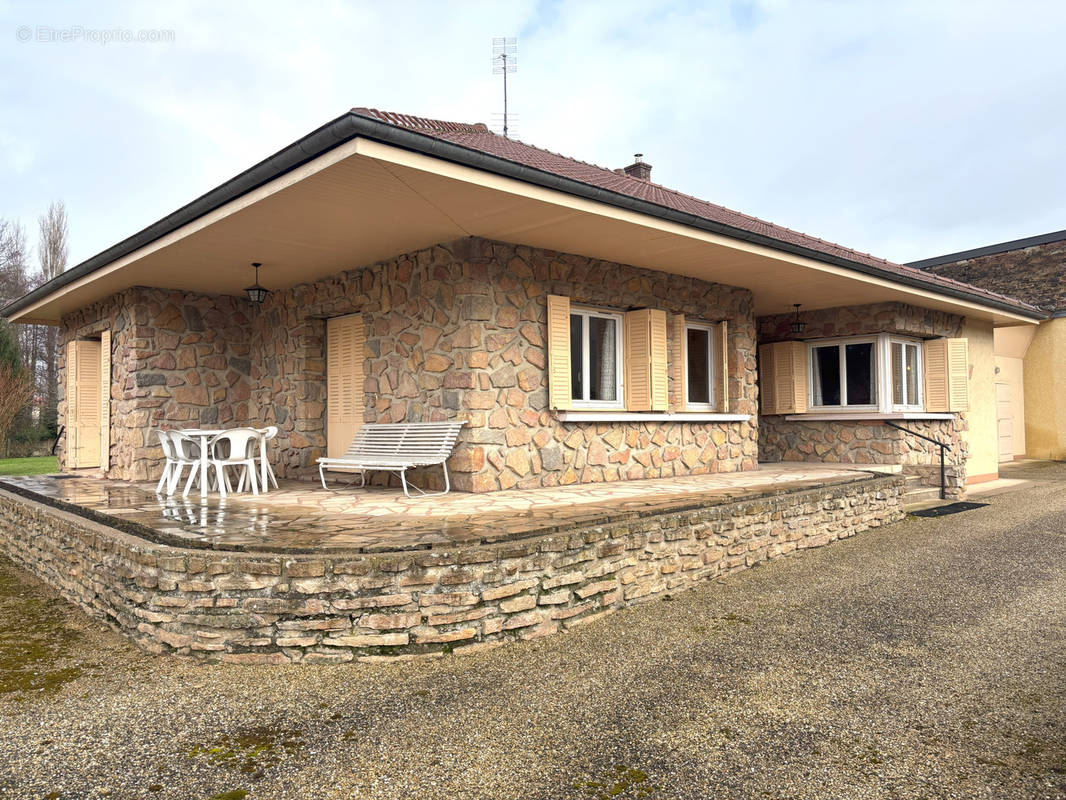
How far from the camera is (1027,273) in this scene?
54.1 ft

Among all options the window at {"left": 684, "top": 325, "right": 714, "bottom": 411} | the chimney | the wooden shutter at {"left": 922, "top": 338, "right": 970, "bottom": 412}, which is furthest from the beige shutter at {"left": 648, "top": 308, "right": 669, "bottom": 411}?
the wooden shutter at {"left": 922, "top": 338, "right": 970, "bottom": 412}

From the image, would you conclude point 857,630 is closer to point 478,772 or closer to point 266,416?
point 478,772

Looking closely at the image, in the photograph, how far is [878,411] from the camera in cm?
1059

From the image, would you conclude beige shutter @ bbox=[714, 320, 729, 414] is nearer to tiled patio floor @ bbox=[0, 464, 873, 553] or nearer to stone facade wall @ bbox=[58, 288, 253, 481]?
tiled patio floor @ bbox=[0, 464, 873, 553]

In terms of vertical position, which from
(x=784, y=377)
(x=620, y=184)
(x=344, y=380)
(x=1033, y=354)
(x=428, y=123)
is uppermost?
(x=428, y=123)

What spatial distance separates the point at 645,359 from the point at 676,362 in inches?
34.4

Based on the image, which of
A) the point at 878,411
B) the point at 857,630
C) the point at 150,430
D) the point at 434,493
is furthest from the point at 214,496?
the point at 878,411

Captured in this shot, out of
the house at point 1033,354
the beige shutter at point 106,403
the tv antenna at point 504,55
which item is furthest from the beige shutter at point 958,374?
the beige shutter at point 106,403

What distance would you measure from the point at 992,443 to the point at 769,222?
6516 millimetres

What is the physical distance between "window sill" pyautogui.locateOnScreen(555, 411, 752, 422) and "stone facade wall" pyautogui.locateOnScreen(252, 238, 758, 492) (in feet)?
0.32

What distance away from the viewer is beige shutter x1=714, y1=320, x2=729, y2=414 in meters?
9.23

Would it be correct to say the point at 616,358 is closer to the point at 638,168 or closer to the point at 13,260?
the point at 638,168

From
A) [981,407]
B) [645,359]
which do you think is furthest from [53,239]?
[981,407]

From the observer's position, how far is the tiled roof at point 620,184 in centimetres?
603
